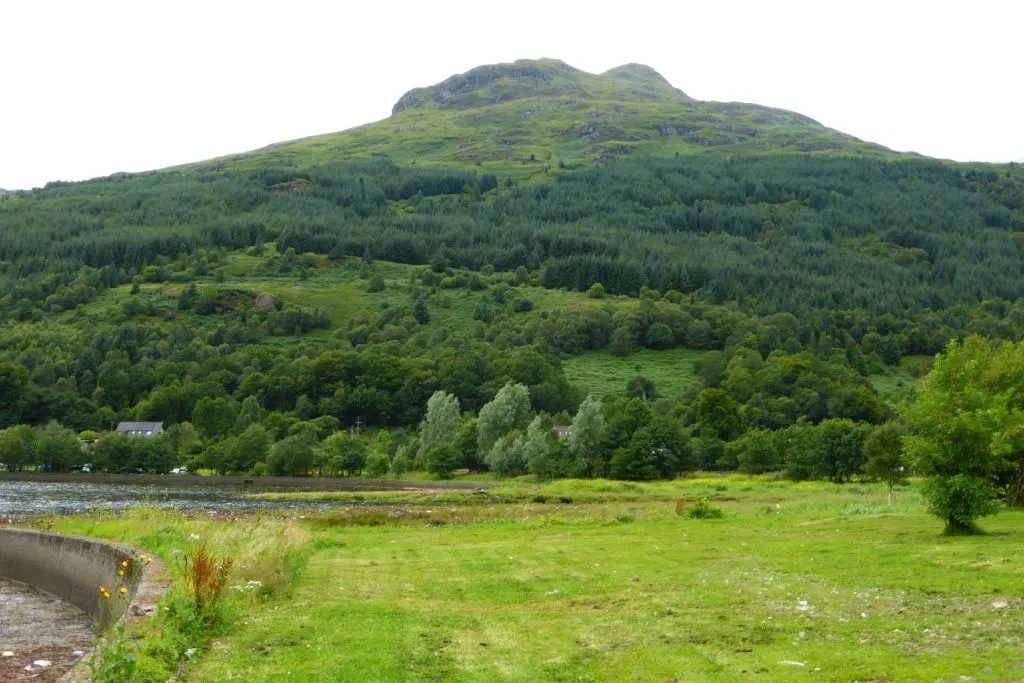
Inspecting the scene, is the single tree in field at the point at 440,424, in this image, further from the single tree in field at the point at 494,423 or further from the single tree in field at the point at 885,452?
the single tree in field at the point at 885,452

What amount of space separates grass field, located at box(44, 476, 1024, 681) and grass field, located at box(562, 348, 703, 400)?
133 meters

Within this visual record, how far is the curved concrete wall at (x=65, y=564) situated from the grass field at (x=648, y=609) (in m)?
1.94

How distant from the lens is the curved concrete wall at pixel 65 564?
77.9 feet

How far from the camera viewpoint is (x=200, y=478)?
120m

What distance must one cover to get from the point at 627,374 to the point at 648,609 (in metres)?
167

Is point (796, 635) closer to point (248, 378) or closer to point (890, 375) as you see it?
point (248, 378)

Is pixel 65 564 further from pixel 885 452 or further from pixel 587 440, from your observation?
pixel 587 440

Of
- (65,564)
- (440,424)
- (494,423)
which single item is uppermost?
(65,564)

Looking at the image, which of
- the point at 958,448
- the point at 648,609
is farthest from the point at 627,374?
the point at 648,609

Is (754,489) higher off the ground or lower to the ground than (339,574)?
lower

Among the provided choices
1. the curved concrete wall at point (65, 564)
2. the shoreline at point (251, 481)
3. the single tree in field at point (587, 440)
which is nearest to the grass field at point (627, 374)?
the single tree in field at point (587, 440)

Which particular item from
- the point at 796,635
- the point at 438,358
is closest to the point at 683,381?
the point at 438,358

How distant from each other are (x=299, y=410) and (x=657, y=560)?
460 feet

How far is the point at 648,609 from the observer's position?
20219mm
